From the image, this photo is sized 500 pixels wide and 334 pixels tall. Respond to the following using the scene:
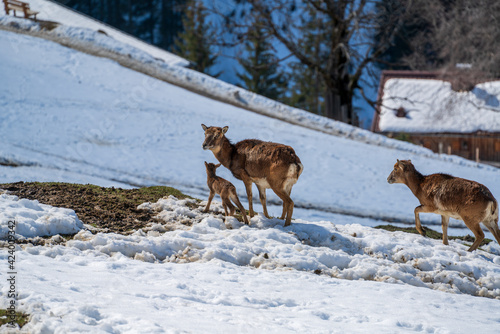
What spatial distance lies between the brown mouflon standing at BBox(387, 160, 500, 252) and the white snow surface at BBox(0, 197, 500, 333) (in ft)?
2.09

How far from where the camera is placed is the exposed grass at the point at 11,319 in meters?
6.77

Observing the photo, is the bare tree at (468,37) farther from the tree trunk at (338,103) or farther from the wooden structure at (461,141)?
the wooden structure at (461,141)

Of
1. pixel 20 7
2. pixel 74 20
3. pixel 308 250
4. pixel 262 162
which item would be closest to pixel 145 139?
pixel 262 162

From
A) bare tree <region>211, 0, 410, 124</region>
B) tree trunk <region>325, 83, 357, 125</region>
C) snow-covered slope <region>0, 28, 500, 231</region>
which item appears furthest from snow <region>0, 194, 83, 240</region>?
tree trunk <region>325, 83, 357, 125</region>

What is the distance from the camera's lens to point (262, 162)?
11562 mm

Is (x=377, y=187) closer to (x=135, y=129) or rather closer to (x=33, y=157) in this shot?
(x=135, y=129)

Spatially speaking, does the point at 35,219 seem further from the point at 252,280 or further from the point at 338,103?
the point at 338,103

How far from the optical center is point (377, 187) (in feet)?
72.6

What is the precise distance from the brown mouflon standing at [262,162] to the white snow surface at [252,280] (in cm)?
78

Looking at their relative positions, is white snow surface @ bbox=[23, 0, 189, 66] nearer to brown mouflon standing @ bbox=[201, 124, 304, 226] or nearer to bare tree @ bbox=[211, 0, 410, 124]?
bare tree @ bbox=[211, 0, 410, 124]

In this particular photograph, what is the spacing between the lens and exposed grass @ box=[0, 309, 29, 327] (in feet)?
22.2

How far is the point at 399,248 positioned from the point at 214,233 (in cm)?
350

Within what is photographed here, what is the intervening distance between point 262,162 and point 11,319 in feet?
19.2

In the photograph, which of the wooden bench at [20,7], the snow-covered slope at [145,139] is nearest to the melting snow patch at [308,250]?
the snow-covered slope at [145,139]
